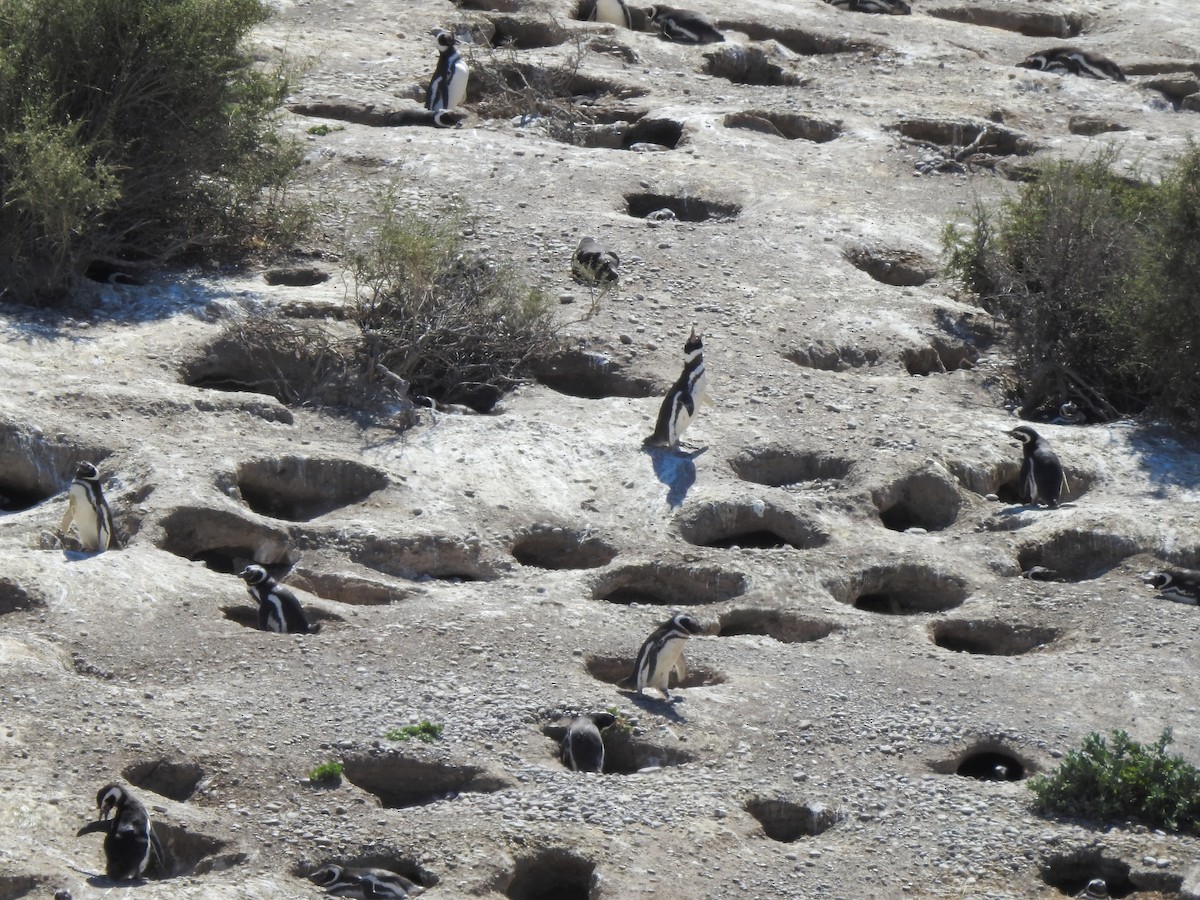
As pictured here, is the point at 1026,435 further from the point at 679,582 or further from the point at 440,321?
the point at 440,321

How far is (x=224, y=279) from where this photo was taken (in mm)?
18484

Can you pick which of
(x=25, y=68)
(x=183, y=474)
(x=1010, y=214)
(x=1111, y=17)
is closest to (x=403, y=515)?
(x=183, y=474)

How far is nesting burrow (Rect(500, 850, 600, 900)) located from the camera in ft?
37.4

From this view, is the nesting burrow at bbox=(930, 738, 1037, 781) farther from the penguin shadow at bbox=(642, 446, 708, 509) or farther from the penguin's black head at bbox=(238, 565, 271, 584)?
the penguin's black head at bbox=(238, 565, 271, 584)

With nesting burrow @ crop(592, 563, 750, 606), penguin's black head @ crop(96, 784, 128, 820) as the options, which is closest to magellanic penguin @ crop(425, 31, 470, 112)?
nesting burrow @ crop(592, 563, 750, 606)

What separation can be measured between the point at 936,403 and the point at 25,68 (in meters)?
9.19

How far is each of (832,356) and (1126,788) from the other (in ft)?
24.0

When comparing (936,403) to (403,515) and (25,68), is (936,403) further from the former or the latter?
(25,68)

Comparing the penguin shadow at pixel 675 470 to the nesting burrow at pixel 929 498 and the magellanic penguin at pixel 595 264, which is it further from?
the magellanic penguin at pixel 595 264

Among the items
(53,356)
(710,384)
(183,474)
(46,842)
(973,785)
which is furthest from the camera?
(710,384)

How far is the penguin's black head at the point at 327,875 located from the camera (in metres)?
10.8

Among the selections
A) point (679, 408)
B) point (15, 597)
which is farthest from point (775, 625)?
point (15, 597)

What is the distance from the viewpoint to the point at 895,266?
20859 millimetres

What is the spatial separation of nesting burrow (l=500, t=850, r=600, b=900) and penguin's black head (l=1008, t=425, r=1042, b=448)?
6972 mm
